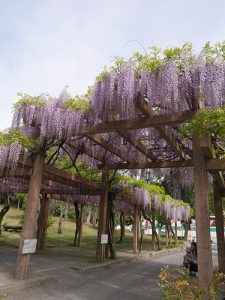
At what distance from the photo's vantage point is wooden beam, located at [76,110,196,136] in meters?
5.46

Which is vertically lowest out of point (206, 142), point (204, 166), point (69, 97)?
point (204, 166)

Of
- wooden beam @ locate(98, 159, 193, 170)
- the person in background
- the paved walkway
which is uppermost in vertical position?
wooden beam @ locate(98, 159, 193, 170)

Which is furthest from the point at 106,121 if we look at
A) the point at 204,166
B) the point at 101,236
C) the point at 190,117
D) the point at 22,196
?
the point at 22,196

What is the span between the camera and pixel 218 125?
16.1ft

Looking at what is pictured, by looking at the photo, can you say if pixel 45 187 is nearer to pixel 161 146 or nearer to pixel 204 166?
pixel 161 146

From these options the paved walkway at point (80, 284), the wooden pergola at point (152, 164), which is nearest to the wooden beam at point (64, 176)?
the wooden pergola at point (152, 164)

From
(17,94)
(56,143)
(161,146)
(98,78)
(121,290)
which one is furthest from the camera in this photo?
(161,146)

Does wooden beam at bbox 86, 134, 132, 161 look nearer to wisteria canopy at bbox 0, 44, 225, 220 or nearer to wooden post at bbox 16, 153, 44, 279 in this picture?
wisteria canopy at bbox 0, 44, 225, 220

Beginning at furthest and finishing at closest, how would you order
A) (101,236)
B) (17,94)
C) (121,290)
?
(101,236)
(17,94)
(121,290)

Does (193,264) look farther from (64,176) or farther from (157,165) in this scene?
(64,176)

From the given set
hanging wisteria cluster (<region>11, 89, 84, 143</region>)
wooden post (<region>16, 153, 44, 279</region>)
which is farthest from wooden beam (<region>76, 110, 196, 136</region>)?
wooden post (<region>16, 153, 44, 279</region>)

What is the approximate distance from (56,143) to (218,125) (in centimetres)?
419

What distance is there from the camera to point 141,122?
5.81 metres

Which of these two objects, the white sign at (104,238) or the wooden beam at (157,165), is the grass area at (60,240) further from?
the wooden beam at (157,165)
